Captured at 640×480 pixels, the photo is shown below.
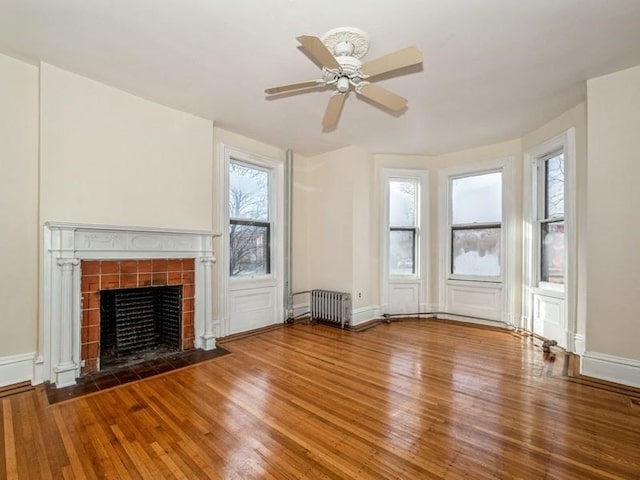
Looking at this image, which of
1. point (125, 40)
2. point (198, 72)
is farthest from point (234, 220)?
point (125, 40)

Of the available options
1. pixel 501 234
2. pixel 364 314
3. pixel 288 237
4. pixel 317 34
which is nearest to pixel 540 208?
pixel 501 234

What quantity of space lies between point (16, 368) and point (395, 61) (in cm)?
402

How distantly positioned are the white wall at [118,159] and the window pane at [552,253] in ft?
14.8

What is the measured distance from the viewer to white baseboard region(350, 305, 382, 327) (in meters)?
4.82

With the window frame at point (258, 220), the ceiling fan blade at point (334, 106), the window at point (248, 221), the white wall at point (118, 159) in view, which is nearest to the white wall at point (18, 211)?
the white wall at point (118, 159)

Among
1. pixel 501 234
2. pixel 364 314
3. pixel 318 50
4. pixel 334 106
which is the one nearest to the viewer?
pixel 318 50

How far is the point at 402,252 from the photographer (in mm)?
5496

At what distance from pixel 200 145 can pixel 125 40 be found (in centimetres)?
150

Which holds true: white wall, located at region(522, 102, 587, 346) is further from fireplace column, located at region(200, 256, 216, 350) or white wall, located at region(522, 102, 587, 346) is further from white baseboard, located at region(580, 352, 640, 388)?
fireplace column, located at region(200, 256, 216, 350)

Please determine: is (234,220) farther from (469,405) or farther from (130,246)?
(469,405)

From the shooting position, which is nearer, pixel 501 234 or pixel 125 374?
pixel 125 374

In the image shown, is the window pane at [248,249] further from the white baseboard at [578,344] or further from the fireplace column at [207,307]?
the white baseboard at [578,344]

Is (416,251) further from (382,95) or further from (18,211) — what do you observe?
(18,211)

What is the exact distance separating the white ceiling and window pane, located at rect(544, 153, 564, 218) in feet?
2.46
